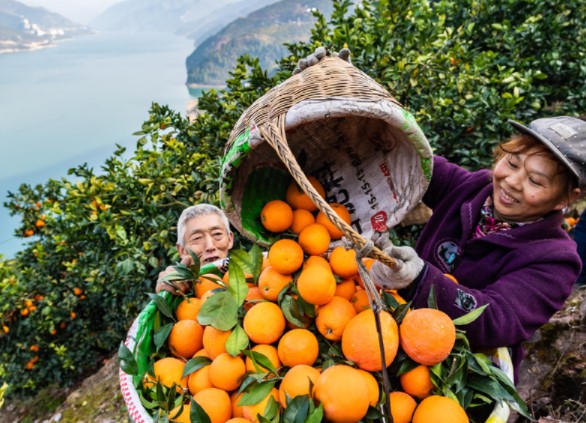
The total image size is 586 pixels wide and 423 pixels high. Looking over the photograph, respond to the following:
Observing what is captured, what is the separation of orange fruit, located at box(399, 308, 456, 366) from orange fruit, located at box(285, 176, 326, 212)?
1.84 feet

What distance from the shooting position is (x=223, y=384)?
3.67ft

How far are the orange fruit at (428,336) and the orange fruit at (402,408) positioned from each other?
11 centimetres

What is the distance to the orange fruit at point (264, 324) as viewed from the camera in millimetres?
1162

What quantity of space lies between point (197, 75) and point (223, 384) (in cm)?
2242

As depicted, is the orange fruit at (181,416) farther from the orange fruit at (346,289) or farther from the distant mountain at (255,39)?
the distant mountain at (255,39)

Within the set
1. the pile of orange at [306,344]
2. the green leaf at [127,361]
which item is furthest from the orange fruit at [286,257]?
the green leaf at [127,361]

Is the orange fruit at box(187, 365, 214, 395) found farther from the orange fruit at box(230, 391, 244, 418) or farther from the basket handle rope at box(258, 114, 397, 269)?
the basket handle rope at box(258, 114, 397, 269)

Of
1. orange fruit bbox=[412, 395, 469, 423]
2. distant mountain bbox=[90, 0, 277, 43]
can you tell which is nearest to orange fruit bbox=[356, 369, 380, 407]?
orange fruit bbox=[412, 395, 469, 423]

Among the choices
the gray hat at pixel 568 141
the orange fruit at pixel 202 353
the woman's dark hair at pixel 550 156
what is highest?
→ the gray hat at pixel 568 141

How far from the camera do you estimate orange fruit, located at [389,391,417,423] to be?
99 cm

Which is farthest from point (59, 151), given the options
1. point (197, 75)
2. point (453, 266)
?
point (197, 75)

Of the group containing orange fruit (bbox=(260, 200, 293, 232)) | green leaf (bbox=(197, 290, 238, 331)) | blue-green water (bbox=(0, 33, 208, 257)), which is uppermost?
orange fruit (bbox=(260, 200, 293, 232))

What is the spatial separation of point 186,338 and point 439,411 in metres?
0.84

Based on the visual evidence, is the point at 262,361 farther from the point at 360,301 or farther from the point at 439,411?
the point at 439,411
